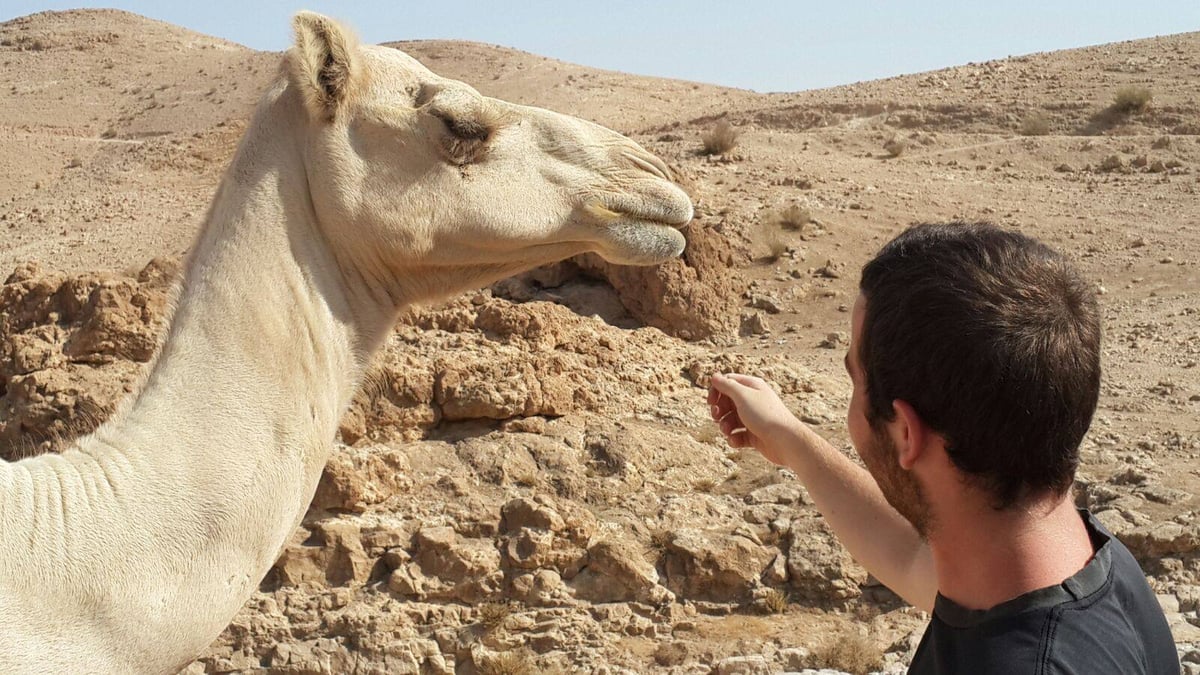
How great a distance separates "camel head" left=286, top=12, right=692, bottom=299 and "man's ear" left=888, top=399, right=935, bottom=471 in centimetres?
161

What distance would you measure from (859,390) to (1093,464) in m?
5.73

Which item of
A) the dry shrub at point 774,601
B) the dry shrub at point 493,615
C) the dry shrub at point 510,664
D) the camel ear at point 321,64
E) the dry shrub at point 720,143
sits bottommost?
the dry shrub at point 510,664

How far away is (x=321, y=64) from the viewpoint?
2924mm

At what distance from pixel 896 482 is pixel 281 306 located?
162 cm

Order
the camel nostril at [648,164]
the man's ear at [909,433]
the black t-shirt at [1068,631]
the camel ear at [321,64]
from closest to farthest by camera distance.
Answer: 1. the black t-shirt at [1068,631]
2. the man's ear at [909,433]
3. the camel ear at [321,64]
4. the camel nostril at [648,164]

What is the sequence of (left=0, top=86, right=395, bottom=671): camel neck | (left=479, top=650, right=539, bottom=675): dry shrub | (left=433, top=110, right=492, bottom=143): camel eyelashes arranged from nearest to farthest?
(left=0, top=86, right=395, bottom=671): camel neck, (left=433, top=110, right=492, bottom=143): camel eyelashes, (left=479, top=650, right=539, bottom=675): dry shrub

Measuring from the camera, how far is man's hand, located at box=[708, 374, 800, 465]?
2.71 metres

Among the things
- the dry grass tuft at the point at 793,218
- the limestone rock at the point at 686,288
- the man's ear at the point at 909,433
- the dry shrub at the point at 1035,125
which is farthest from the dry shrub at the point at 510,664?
the dry shrub at the point at 1035,125

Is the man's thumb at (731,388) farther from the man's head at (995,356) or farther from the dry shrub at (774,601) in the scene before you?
the dry shrub at (774,601)

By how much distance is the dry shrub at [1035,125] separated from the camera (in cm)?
2072

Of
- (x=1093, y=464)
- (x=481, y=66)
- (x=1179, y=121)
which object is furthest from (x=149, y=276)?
(x=481, y=66)

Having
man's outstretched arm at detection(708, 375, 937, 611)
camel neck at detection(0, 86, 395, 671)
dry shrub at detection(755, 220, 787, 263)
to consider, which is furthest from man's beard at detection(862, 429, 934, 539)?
dry shrub at detection(755, 220, 787, 263)

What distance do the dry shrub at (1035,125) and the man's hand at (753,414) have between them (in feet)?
64.7

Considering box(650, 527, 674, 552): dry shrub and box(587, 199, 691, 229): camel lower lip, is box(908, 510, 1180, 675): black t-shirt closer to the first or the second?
box(587, 199, 691, 229): camel lower lip
